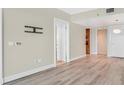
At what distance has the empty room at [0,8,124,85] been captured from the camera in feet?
12.0

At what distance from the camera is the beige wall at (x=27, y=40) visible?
3697mm

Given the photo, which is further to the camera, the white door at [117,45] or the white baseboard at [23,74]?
the white door at [117,45]

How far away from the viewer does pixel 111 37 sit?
8.85 m

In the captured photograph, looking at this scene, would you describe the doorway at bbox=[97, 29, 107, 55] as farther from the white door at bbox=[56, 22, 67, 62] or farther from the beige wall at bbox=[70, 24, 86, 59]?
the white door at bbox=[56, 22, 67, 62]

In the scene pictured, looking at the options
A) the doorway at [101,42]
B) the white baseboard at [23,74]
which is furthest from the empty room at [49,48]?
the doorway at [101,42]

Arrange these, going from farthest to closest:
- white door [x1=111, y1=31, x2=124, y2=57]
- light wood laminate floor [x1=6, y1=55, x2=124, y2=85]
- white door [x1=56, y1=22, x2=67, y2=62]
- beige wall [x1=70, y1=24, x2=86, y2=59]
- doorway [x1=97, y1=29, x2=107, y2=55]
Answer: doorway [x1=97, y1=29, x2=107, y2=55], white door [x1=111, y1=31, x2=124, y2=57], beige wall [x1=70, y1=24, x2=86, y2=59], white door [x1=56, y1=22, x2=67, y2=62], light wood laminate floor [x1=6, y1=55, x2=124, y2=85]

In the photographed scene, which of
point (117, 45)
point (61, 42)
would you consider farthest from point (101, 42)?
point (61, 42)

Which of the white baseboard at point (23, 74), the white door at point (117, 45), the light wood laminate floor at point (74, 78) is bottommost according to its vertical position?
the light wood laminate floor at point (74, 78)

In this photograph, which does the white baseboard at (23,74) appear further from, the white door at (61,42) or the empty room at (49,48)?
the white door at (61,42)

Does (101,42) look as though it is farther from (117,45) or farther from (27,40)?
(27,40)

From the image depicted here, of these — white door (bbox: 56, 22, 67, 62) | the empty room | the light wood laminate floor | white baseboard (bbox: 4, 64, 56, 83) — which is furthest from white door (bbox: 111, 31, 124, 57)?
white baseboard (bbox: 4, 64, 56, 83)
